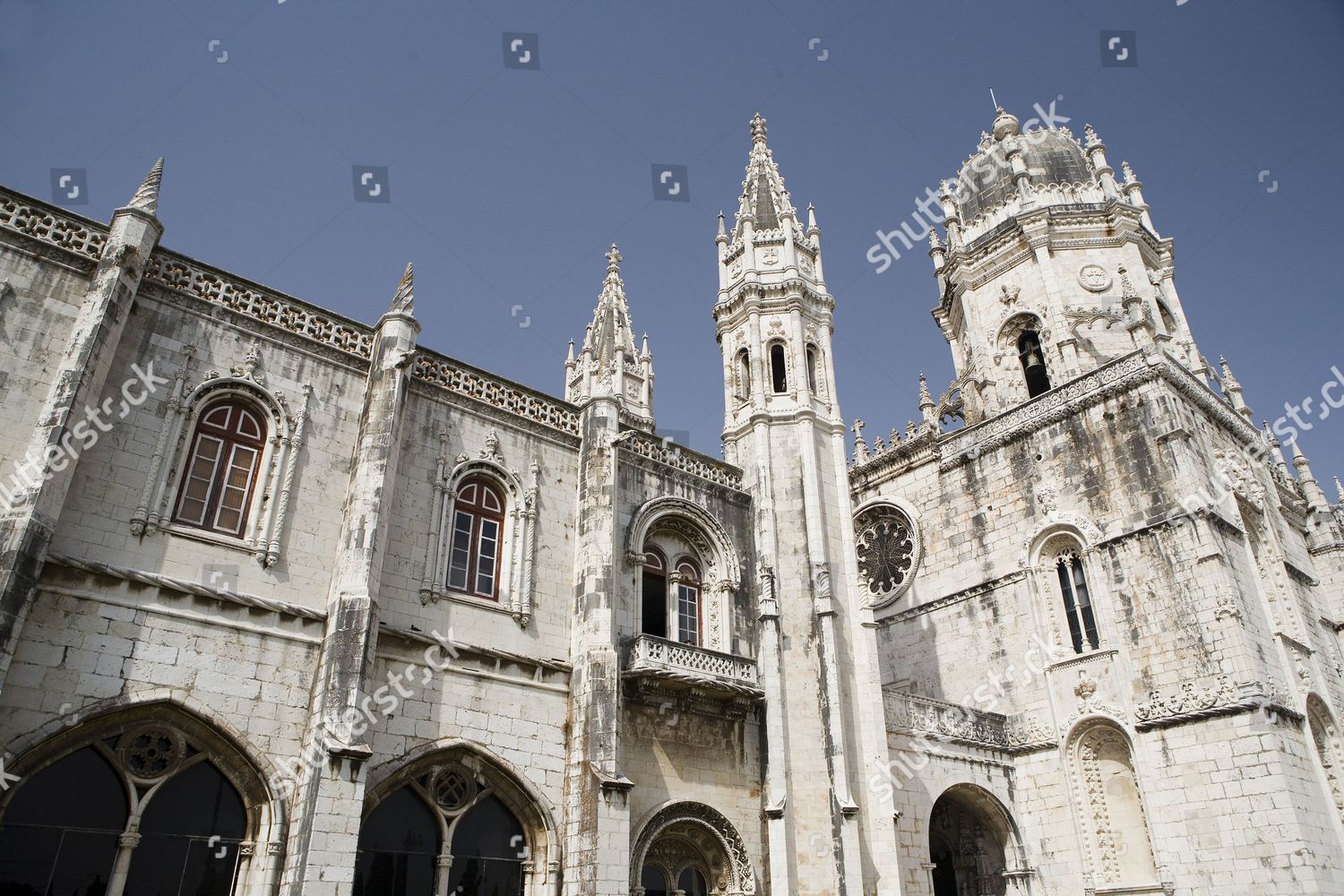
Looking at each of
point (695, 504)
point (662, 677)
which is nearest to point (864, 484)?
point (695, 504)

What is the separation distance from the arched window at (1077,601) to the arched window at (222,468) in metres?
18.3

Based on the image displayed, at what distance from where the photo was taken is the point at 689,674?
51.5 ft

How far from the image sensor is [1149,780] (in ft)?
62.7

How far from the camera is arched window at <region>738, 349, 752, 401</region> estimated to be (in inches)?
821

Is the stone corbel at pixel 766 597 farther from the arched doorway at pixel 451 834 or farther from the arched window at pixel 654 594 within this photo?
the arched doorway at pixel 451 834

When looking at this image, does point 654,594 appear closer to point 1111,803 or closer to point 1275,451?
point 1111,803

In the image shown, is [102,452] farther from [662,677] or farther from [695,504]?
[695,504]

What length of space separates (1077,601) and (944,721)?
457cm

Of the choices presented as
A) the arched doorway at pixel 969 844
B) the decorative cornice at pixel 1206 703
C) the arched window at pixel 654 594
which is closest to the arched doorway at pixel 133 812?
the arched window at pixel 654 594

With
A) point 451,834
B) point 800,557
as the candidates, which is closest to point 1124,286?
point 800,557

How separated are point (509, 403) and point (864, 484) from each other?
14936 millimetres

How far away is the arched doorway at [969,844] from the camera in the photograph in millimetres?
20703

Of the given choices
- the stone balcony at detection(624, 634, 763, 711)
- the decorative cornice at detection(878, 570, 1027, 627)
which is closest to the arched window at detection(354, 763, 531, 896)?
the stone balcony at detection(624, 634, 763, 711)

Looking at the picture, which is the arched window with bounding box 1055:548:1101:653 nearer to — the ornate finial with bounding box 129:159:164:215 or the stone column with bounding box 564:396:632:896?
the stone column with bounding box 564:396:632:896
